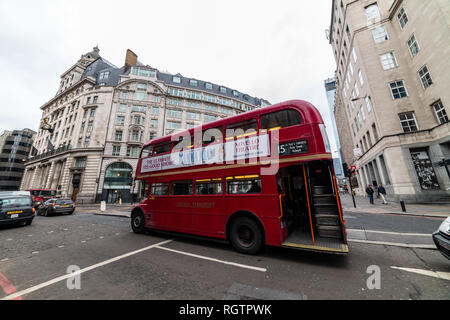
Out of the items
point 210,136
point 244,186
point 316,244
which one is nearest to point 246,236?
point 244,186

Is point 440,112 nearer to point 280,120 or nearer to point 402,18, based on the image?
point 402,18

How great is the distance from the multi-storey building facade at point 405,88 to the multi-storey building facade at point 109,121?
88.4 ft

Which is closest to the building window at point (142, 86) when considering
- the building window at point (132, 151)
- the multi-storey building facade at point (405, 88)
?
the building window at point (132, 151)

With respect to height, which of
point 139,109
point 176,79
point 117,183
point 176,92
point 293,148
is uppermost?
point 176,79

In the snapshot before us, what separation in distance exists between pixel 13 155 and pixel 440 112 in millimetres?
109716

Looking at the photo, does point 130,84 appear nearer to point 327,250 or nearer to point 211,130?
point 211,130

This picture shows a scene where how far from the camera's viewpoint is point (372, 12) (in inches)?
758

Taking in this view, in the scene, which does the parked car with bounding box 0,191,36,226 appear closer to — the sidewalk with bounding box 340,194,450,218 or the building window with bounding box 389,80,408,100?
the sidewalk with bounding box 340,194,450,218

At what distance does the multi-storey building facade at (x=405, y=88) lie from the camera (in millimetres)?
14000

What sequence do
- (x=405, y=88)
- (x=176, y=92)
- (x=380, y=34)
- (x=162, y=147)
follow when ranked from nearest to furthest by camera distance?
(x=162, y=147) → (x=405, y=88) → (x=380, y=34) → (x=176, y=92)

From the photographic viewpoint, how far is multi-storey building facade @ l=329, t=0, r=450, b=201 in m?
14.0

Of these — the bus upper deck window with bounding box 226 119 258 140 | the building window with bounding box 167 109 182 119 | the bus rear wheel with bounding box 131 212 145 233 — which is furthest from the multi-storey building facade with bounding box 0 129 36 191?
the bus upper deck window with bounding box 226 119 258 140

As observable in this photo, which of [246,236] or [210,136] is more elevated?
[210,136]
